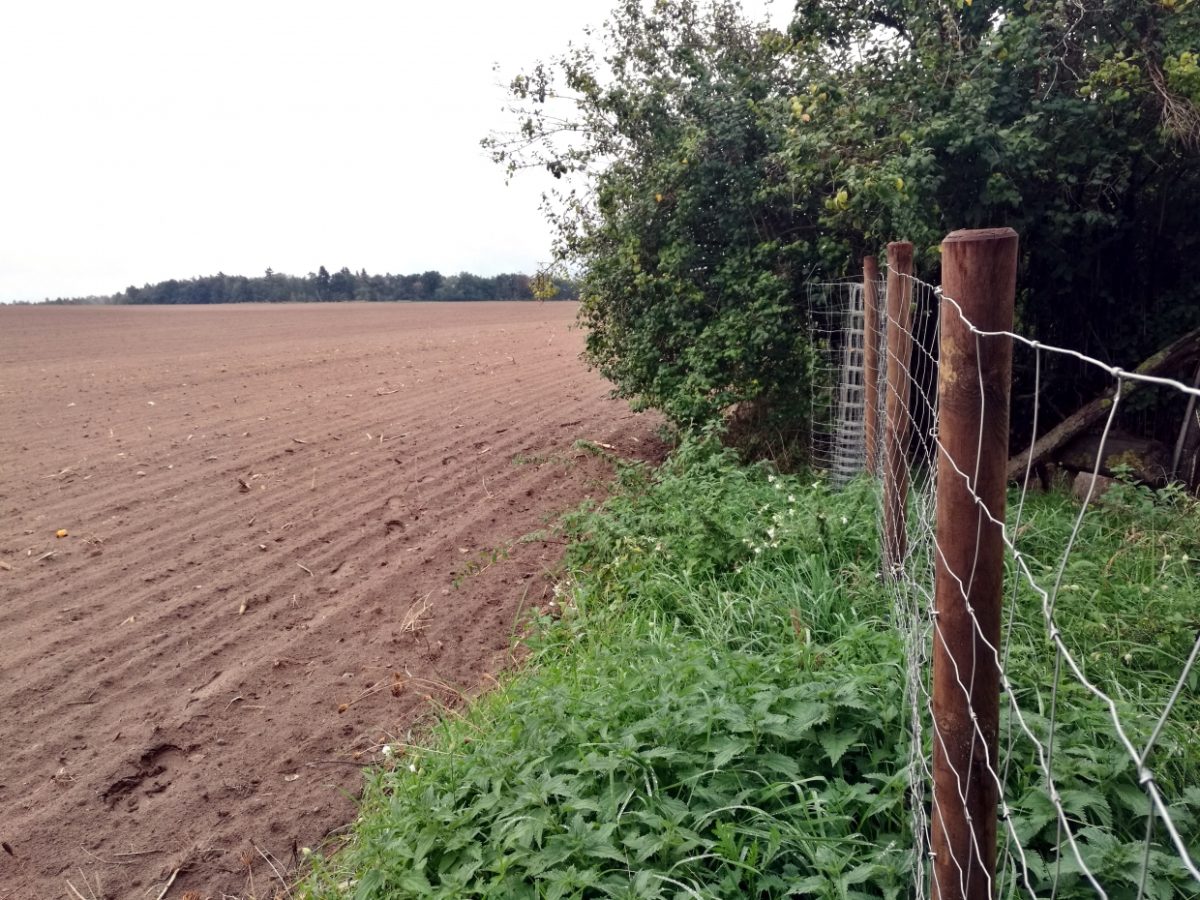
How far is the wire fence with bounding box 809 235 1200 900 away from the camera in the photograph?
5.45ft

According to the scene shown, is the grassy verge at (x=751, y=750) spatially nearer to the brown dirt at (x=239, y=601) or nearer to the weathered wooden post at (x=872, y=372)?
the brown dirt at (x=239, y=601)

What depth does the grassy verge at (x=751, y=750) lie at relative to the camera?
2.39 m

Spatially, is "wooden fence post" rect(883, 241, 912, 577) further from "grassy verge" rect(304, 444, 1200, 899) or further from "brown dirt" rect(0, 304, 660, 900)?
"brown dirt" rect(0, 304, 660, 900)

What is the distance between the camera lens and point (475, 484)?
26.0 feet

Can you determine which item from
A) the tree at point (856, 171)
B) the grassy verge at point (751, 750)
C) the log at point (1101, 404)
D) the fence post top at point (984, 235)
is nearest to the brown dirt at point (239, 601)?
the grassy verge at point (751, 750)

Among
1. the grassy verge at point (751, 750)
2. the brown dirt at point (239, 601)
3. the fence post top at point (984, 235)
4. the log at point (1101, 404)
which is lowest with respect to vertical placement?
the brown dirt at point (239, 601)

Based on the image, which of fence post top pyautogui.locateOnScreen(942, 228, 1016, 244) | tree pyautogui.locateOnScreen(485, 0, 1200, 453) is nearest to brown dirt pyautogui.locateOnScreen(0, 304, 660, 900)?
tree pyautogui.locateOnScreen(485, 0, 1200, 453)

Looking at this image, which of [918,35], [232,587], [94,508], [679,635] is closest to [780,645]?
[679,635]

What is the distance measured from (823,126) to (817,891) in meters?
5.58

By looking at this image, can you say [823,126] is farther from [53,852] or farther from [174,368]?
[174,368]

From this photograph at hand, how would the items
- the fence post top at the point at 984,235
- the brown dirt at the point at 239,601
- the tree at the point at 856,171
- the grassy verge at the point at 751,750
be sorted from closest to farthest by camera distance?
the fence post top at the point at 984,235 < the grassy verge at the point at 751,750 < the brown dirt at the point at 239,601 < the tree at the point at 856,171

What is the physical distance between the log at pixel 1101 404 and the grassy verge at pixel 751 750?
1807 mm

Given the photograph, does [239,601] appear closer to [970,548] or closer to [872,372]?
[872,372]

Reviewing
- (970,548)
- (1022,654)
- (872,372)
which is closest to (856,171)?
(872,372)
